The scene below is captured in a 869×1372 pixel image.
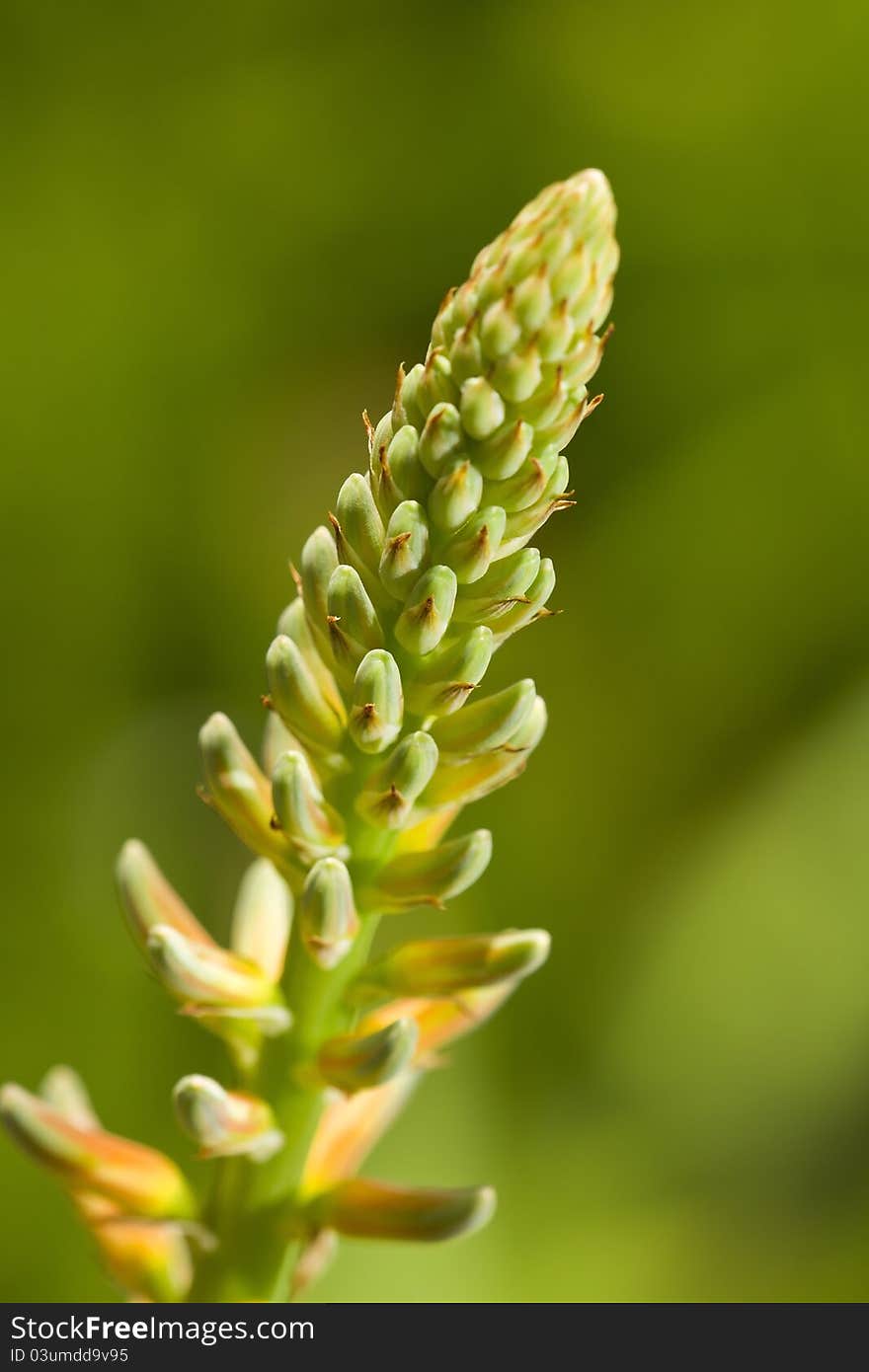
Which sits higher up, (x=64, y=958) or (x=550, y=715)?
(x=550, y=715)

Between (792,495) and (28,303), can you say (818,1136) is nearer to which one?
(792,495)

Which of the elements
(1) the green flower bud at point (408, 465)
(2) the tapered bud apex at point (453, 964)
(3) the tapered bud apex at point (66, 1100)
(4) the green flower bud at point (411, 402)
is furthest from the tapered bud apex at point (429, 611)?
(3) the tapered bud apex at point (66, 1100)

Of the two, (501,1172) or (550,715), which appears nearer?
(501,1172)

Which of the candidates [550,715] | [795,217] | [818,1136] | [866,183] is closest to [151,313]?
[550,715]

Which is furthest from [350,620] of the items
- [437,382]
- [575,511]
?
[575,511]

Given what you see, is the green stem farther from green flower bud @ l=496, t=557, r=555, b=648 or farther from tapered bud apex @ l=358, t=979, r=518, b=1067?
green flower bud @ l=496, t=557, r=555, b=648
